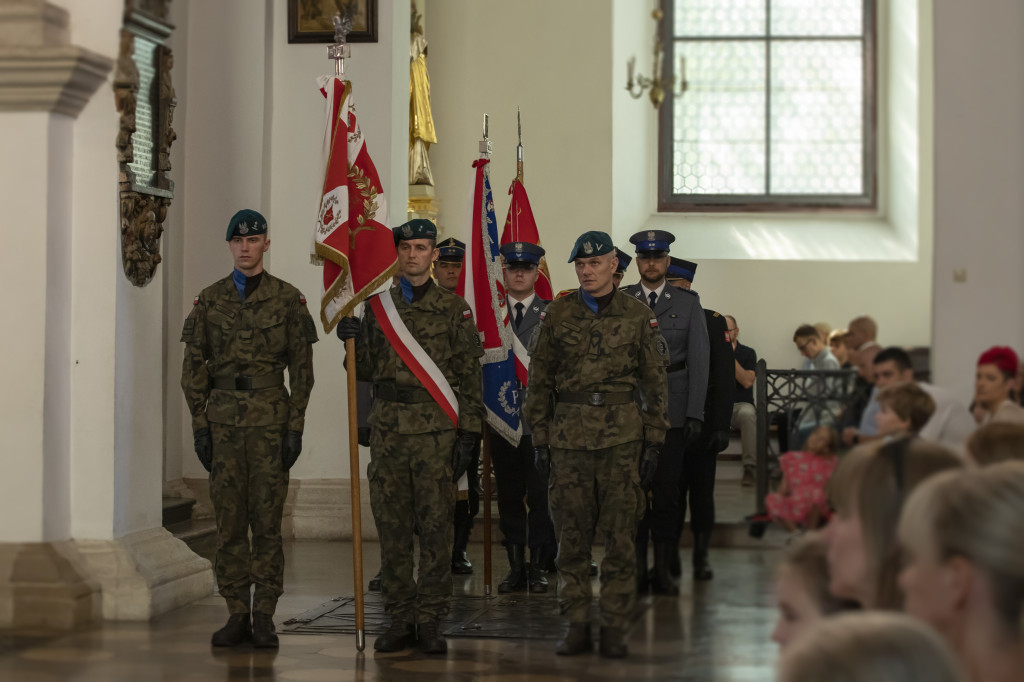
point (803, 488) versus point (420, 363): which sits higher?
point (420, 363)

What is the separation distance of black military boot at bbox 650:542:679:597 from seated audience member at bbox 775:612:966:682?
341 cm

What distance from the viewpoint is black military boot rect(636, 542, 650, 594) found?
5.02m

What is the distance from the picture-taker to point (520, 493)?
6.94 meters

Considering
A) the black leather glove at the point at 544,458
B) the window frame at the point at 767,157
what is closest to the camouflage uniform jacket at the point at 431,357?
the black leather glove at the point at 544,458

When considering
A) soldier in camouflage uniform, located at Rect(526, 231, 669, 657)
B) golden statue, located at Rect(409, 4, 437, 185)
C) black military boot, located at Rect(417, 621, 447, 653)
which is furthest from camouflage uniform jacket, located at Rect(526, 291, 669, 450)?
golden statue, located at Rect(409, 4, 437, 185)

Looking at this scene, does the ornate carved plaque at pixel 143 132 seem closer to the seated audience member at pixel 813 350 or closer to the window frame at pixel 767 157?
the seated audience member at pixel 813 350

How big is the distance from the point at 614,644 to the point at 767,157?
9.07 metres

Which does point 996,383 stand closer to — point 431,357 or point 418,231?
point 431,357

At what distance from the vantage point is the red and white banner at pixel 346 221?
5.41 metres

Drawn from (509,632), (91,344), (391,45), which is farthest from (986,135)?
(391,45)

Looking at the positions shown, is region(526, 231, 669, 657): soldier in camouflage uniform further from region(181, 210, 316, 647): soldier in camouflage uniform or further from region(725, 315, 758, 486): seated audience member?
region(181, 210, 316, 647): soldier in camouflage uniform

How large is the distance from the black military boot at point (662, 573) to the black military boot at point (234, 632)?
159 centimetres

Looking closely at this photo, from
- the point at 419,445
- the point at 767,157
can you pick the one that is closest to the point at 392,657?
the point at 419,445

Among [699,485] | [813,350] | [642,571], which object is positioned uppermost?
[813,350]
